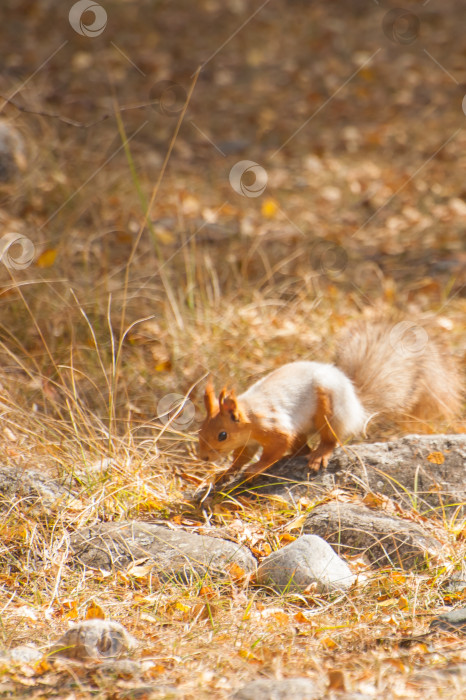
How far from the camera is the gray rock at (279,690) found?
1945 mm

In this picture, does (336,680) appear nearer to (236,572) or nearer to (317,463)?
(236,572)

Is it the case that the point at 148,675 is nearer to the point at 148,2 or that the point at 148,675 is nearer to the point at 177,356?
the point at 177,356

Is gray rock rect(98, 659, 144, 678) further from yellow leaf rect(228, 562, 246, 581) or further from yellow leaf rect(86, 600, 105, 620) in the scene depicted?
yellow leaf rect(228, 562, 246, 581)

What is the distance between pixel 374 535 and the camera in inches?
113

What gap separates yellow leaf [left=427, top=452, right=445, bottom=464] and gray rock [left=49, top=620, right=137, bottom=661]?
1618 mm

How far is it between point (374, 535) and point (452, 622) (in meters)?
0.53

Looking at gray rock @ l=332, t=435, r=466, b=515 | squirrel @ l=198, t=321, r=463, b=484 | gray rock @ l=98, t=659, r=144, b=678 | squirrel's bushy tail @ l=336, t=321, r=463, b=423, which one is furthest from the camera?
squirrel's bushy tail @ l=336, t=321, r=463, b=423

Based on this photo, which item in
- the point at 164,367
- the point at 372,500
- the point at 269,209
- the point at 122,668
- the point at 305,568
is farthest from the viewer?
the point at 269,209

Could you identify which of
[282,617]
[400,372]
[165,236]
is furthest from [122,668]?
[165,236]

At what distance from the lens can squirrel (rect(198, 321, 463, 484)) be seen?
122 inches

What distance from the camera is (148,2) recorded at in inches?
456

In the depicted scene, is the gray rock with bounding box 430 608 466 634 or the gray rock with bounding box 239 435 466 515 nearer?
the gray rock with bounding box 430 608 466 634

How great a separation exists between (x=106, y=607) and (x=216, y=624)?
38 centimetres

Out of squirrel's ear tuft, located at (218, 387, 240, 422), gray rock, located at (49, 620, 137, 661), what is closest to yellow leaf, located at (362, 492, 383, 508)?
squirrel's ear tuft, located at (218, 387, 240, 422)
